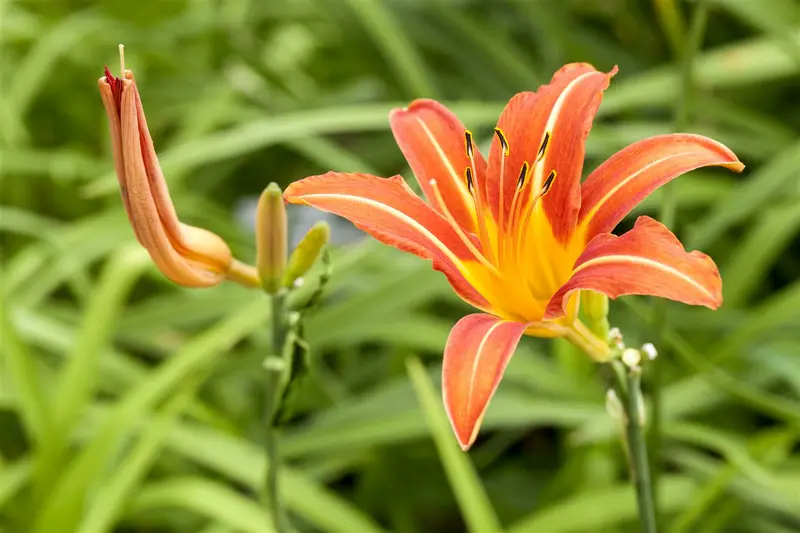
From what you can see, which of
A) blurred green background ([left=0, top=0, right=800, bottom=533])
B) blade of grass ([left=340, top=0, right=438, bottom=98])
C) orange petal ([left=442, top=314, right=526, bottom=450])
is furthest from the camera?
blade of grass ([left=340, top=0, right=438, bottom=98])

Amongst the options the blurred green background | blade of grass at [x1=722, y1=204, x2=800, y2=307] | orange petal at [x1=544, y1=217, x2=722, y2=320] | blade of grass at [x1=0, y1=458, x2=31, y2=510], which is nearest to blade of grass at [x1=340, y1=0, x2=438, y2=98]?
the blurred green background

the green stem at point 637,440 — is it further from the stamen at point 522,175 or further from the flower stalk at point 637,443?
the stamen at point 522,175

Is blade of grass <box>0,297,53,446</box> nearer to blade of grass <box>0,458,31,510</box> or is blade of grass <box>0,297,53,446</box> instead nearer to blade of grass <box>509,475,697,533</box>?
blade of grass <box>0,458,31,510</box>

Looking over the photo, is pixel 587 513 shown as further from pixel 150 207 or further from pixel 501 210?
pixel 150 207

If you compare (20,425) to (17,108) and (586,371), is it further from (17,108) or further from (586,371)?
(586,371)

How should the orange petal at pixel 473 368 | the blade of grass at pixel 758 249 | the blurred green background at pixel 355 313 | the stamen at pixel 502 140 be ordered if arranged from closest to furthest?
the orange petal at pixel 473 368
the stamen at pixel 502 140
the blurred green background at pixel 355 313
the blade of grass at pixel 758 249

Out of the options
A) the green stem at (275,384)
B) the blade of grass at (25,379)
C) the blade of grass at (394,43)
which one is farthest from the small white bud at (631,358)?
the blade of grass at (394,43)

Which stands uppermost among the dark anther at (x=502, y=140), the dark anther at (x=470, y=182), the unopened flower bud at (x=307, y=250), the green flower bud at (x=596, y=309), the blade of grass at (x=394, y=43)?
the blade of grass at (x=394, y=43)

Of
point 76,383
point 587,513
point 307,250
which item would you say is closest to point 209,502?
point 76,383
